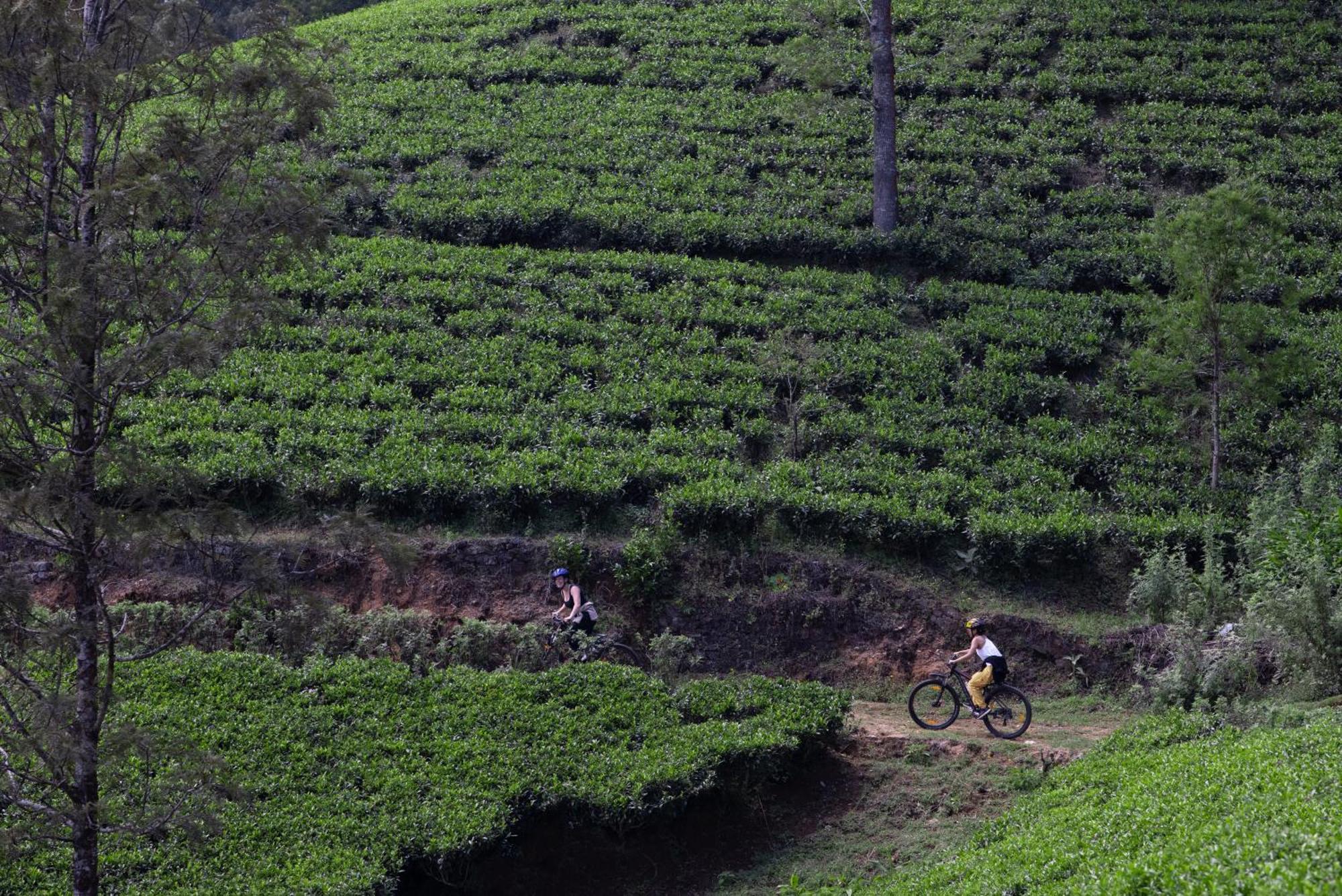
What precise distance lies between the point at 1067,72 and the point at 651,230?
12.0 meters

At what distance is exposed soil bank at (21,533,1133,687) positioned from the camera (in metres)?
14.9

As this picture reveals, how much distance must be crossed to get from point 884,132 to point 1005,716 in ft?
45.7

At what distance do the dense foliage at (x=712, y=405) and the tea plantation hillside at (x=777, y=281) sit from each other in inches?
2.5

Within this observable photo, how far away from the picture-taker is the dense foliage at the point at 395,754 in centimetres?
1054

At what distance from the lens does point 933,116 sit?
87.7ft

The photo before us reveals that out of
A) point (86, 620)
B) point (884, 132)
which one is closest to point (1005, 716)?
point (86, 620)

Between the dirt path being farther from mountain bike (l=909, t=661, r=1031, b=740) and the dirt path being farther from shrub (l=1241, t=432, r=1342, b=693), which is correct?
shrub (l=1241, t=432, r=1342, b=693)

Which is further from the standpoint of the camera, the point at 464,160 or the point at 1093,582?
the point at 464,160

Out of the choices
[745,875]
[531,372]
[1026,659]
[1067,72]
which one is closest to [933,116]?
[1067,72]

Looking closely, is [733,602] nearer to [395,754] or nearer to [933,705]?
[933,705]

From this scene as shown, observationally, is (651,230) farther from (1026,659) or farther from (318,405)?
(1026,659)

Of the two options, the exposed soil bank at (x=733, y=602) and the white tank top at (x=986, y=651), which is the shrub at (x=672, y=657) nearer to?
the exposed soil bank at (x=733, y=602)

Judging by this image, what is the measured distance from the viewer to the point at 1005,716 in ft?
42.3

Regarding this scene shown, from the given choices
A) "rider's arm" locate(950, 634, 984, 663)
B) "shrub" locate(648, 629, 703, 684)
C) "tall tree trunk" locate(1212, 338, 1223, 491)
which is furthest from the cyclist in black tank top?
"tall tree trunk" locate(1212, 338, 1223, 491)
